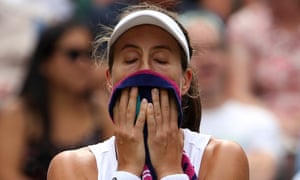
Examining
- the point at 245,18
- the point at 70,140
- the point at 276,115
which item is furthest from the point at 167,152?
the point at 245,18

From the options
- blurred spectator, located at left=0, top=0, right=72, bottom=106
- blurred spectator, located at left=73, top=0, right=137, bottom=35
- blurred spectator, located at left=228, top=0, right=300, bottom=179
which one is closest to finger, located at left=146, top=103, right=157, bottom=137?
blurred spectator, located at left=228, top=0, right=300, bottom=179

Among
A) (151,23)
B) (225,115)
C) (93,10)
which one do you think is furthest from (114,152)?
(93,10)

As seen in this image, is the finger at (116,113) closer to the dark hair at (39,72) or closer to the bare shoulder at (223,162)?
the bare shoulder at (223,162)


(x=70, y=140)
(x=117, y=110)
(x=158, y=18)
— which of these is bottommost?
(x=70, y=140)

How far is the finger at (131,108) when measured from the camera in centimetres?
420

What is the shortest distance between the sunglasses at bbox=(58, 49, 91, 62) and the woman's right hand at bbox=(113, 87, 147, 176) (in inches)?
148

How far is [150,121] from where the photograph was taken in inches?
166

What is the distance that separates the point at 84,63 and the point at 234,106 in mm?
1096

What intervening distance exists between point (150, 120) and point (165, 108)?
7 cm

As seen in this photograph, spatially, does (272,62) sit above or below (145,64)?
below

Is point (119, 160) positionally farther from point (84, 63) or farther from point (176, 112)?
point (84, 63)

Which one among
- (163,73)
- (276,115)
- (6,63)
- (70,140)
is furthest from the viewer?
(6,63)

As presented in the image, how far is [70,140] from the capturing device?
7.62 m

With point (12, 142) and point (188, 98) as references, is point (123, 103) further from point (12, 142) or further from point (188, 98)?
point (12, 142)
